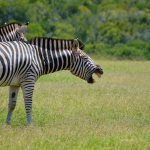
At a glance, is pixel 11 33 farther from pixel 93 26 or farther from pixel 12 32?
pixel 93 26

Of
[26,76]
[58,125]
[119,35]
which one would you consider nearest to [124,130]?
[58,125]

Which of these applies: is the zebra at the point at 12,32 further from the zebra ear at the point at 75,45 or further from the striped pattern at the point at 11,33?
the zebra ear at the point at 75,45

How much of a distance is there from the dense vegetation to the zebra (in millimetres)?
32476

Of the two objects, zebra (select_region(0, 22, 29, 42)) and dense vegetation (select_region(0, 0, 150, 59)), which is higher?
zebra (select_region(0, 22, 29, 42))

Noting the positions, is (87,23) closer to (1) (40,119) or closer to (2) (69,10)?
(2) (69,10)

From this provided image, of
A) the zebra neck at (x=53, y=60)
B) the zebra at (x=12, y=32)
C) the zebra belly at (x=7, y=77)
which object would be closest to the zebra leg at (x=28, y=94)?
the zebra belly at (x=7, y=77)

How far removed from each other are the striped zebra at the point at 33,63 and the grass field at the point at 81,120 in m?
0.73

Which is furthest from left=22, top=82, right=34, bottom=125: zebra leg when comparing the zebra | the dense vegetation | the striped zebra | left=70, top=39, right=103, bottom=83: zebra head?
the dense vegetation

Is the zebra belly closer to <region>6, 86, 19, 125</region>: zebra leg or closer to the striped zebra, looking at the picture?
the striped zebra

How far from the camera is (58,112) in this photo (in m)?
13.2

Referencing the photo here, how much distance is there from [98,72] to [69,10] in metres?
61.1

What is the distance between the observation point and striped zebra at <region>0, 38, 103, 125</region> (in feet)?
36.1

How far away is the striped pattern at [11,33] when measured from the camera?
13.1m

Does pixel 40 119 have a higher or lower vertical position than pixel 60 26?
higher
